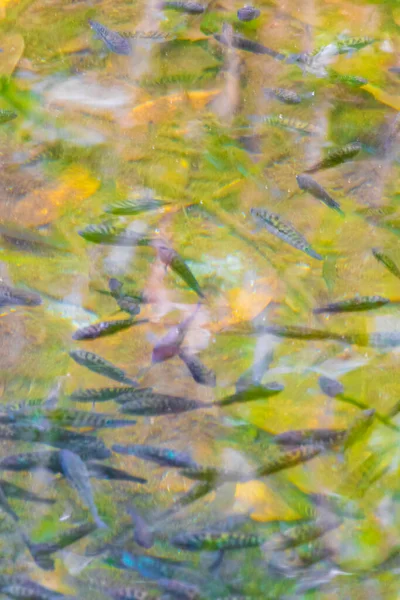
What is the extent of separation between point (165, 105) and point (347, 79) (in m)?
1.91

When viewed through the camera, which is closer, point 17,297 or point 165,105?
point 17,297

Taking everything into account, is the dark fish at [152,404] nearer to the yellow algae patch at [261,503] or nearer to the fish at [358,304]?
the yellow algae patch at [261,503]

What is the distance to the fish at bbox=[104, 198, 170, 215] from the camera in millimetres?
4586

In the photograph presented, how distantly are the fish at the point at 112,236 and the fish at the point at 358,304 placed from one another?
65.3 inches

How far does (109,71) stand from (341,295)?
371 cm

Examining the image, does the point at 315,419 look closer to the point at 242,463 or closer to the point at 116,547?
the point at 242,463

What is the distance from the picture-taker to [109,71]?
18.9 ft

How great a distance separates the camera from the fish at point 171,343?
381 cm

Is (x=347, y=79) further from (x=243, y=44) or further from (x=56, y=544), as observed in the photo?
(x=56, y=544)

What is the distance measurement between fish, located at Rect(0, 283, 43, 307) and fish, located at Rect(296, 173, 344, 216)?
95.0 inches

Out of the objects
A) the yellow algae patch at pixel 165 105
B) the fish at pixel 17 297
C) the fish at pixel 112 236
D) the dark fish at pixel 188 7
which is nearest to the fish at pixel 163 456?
the fish at pixel 17 297

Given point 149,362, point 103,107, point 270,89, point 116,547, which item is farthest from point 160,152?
point 116,547

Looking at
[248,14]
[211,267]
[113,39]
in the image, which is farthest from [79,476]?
[248,14]

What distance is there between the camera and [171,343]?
3.87 metres
